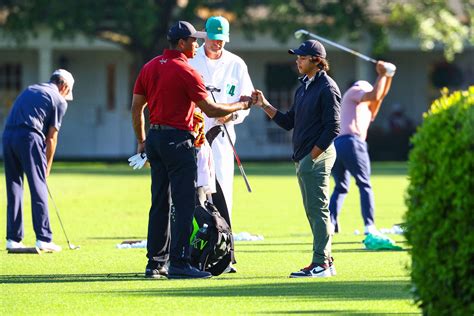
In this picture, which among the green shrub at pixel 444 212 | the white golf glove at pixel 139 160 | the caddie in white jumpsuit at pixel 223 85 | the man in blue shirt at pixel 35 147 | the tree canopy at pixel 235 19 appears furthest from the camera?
the tree canopy at pixel 235 19

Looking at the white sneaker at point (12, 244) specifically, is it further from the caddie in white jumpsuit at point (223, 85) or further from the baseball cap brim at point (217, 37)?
the baseball cap brim at point (217, 37)

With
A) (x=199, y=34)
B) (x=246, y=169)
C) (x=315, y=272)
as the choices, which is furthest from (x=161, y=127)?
(x=246, y=169)

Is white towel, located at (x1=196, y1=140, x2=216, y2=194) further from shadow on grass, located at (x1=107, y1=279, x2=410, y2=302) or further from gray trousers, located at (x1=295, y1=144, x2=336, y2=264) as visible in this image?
shadow on grass, located at (x1=107, y1=279, x2=410, y2=302)

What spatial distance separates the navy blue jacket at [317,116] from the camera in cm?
1124

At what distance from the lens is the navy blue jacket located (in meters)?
11.2

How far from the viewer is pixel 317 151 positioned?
11242 mm

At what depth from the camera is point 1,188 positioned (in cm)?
2586

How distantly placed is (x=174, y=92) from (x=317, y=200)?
1.56 m

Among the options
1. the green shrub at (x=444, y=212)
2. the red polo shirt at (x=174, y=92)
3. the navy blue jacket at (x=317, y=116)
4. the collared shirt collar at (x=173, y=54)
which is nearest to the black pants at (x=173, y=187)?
the red polo shirt at (x=174, y=92)

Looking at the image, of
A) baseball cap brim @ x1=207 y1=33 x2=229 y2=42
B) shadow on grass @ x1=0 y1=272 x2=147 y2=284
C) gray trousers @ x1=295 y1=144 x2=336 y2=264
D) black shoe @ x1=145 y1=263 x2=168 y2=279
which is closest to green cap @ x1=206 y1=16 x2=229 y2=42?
baseball cap brim @ x1=207 y1=33 x2=229 y2=42

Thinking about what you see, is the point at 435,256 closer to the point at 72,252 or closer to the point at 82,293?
the point at 82,293

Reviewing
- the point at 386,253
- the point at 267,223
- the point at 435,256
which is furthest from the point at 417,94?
the point at 435,256

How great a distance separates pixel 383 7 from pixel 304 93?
2998 centimetres

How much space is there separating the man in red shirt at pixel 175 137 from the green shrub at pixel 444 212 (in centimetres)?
364
